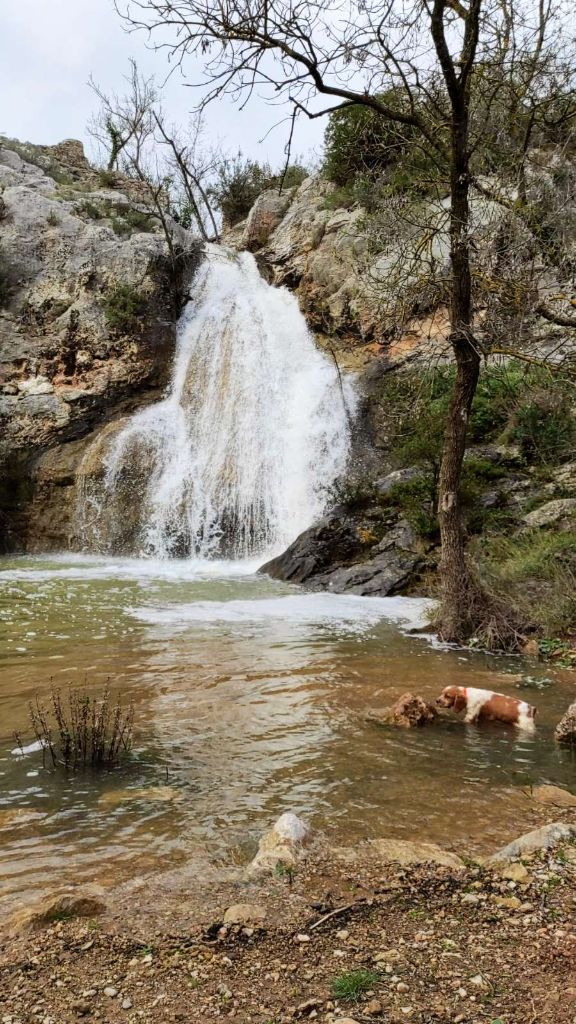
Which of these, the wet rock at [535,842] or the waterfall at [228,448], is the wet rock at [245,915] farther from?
the waterfall at [228,448]

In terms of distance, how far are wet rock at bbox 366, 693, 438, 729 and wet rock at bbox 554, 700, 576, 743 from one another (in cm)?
85

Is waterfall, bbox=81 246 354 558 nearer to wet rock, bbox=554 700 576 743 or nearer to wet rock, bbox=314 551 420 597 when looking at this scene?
wet rock, bbox=314 551 420 597

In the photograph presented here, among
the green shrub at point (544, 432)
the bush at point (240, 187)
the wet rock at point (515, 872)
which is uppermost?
the bush at point (240, 187)

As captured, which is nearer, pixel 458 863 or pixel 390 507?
pixel 458 863

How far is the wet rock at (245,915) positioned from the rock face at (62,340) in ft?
52.0

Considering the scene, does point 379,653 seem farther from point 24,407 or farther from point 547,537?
point 24,407

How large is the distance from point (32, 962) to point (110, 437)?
16.8m

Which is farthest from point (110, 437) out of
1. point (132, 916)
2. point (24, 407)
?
point (132, 916)

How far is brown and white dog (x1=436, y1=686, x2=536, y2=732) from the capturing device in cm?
476

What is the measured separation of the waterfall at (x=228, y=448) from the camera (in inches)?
612

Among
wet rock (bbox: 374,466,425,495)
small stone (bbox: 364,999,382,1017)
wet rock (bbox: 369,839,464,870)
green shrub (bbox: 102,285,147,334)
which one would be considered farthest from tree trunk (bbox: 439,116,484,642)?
green shrub (bbox: 102,285,147,334)

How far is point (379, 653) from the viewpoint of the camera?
7039 mm

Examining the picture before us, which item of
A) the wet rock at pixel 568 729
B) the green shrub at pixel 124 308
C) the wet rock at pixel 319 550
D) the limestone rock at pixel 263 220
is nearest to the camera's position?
the wet rock at pixel 568 729

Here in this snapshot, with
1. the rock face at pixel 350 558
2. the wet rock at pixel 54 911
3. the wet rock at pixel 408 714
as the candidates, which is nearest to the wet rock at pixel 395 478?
the rock face at pixel 350 558
